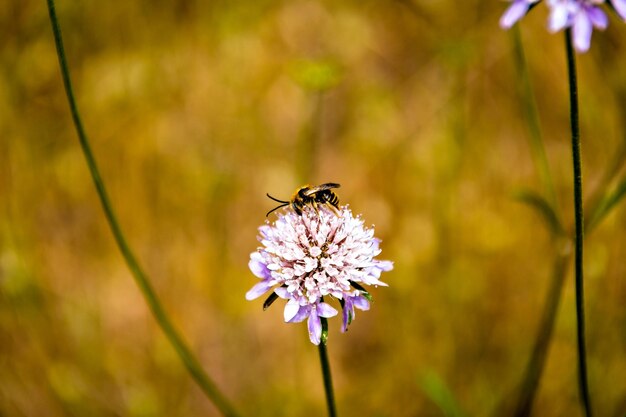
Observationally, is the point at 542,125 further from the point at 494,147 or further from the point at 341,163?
the point at 341,163

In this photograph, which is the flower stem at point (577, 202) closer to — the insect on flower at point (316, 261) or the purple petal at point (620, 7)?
the purple petal at point (620, 7)

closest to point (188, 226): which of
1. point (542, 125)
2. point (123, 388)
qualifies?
point (123, 388)

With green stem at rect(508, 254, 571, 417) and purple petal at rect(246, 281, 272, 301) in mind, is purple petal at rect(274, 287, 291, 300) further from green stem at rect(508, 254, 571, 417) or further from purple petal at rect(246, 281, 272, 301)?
green stem at rect(508, 254, 571, 417)

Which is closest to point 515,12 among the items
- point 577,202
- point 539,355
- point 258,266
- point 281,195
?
point 577,202

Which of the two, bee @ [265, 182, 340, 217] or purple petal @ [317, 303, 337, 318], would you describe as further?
bee @ [265, 182, 340, 217]

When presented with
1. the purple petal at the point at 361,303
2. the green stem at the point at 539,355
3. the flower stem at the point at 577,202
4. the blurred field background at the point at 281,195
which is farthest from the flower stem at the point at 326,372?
the blurred field background at the point at 281,195

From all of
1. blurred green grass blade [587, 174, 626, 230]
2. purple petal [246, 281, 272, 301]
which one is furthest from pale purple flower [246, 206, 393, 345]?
blurred green grass blade [587, 174, 626, 230]

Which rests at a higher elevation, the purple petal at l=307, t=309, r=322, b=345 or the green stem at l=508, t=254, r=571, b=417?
the green stem at l=508, t=254, r=571, b=417
